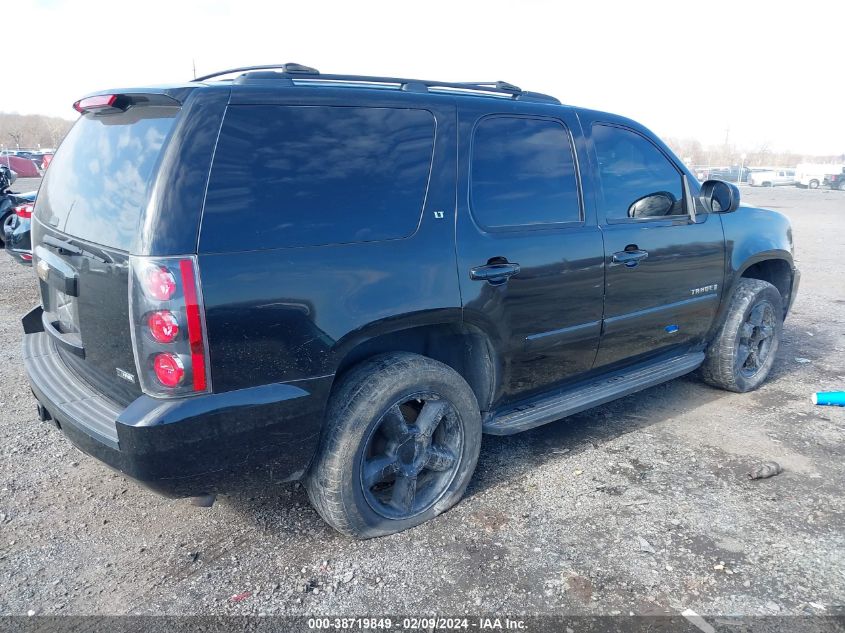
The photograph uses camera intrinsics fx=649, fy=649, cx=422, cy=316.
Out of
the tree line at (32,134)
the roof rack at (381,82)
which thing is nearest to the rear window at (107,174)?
the roof rack at (381,82)

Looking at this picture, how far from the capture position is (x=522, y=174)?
3350 mm

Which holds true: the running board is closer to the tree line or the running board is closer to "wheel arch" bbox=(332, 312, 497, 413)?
"wheel arch" bbox=(332, 312, 497, 413)

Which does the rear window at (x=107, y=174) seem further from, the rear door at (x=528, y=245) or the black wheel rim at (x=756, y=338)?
the black wheel rim at (x=756, y=338)

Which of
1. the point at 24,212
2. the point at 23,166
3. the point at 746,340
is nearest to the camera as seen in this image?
the point at 746,340

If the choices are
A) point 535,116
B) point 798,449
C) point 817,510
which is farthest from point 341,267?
point 798,449

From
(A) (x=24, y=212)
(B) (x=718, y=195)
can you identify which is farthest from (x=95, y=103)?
(A) (x=24, y=212)

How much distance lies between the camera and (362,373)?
2852 millimetres

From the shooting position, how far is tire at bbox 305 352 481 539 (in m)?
2.75

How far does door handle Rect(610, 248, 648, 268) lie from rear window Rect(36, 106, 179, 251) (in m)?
2.37

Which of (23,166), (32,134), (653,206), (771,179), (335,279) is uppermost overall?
(32,134)

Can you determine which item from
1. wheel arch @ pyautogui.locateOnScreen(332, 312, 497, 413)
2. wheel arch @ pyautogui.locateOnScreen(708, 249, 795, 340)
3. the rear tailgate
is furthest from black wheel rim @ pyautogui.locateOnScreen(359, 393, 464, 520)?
wheel arch @ pyautogui.locateOnScreen(708, 249, 795, 340)

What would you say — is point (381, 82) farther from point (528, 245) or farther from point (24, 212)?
point (24, 212)

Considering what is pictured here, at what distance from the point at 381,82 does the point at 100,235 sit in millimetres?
1410

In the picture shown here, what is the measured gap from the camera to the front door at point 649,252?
3.71 meters
